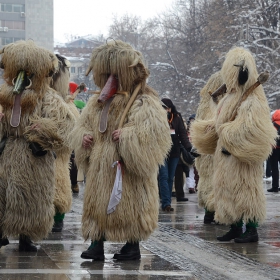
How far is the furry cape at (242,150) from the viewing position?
9.70m

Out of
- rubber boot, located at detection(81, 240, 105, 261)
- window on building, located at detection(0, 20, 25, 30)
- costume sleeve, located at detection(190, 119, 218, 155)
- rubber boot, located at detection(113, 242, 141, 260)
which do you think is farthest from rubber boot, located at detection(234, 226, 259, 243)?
window on building, located at detection(0, 20, 25, 30)

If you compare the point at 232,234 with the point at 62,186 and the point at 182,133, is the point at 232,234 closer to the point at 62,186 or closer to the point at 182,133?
the point at 62,186

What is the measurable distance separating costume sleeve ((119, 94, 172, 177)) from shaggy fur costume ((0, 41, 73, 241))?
934 mm

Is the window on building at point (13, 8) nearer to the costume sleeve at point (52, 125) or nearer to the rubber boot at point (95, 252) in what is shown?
the costume sleeve at point (52, 125)

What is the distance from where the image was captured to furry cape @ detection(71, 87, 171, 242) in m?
8.14

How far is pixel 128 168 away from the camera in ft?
26.9

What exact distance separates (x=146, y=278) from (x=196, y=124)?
3586mm

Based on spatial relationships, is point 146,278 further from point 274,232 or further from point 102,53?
point 274,232

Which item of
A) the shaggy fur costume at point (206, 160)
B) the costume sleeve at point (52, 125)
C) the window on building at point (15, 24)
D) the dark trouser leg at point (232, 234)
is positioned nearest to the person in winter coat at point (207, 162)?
the shaggy fur costume at point (206, 160)

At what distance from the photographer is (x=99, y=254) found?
8234 millimetres

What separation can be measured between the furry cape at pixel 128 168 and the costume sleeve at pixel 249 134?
1509mm

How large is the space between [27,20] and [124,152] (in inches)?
4227

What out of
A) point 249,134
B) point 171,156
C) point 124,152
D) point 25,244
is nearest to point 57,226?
point 25,244

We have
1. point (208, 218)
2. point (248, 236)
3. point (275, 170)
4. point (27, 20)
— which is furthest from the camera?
point (27, 20)
